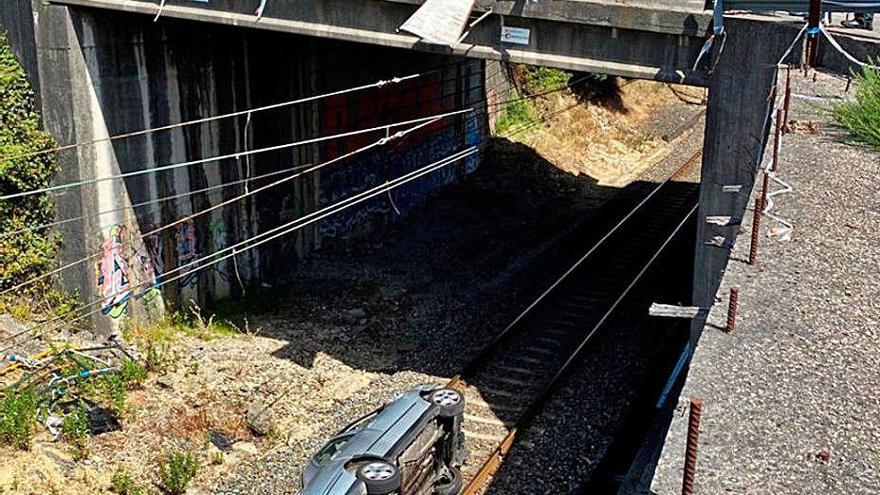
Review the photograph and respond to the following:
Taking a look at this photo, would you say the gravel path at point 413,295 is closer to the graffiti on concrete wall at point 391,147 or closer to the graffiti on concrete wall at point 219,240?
the graffiti on concrete wall at point 391,147

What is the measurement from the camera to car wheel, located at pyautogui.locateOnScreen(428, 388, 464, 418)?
12422 millimetres

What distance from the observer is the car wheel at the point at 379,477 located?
1039 cm

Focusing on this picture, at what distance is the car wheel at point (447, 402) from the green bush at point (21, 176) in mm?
8638

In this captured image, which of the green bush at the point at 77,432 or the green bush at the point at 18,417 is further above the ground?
the green bush at the point at 18,417

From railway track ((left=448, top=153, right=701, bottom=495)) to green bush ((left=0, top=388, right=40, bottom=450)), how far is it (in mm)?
5967

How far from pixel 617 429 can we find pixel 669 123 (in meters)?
24.3

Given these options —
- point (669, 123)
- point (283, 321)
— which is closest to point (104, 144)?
point (283, 321)

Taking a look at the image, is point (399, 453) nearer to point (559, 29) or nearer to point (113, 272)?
point (559, 29)

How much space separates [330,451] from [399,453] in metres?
0.82

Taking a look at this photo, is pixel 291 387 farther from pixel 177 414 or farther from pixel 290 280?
pixel 290 280

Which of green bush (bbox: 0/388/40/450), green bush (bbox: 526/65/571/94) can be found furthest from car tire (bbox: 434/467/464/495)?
green bush (bbox: 526/65/571/94)

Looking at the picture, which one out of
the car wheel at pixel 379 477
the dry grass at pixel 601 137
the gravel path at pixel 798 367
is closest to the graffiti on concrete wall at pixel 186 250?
the car wheel at pixel 379 477

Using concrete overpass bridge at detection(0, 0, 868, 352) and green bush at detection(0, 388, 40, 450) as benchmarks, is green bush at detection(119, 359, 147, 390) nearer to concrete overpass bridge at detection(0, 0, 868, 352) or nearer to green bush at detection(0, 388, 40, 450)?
green bush at detection(0, 388, 40, 450)

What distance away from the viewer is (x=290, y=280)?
2202 cm
